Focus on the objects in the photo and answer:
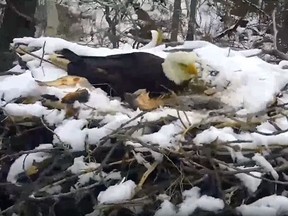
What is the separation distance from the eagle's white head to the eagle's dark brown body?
0.07ft

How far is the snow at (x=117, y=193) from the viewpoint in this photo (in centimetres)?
185

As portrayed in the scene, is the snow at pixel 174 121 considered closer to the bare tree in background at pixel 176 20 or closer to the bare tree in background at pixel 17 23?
the bare tree in background at pixel 17 23

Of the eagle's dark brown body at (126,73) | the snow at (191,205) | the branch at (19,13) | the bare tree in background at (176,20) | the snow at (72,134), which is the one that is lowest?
the bare tree in background at (176,20)

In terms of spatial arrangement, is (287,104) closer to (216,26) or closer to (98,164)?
(98,164)

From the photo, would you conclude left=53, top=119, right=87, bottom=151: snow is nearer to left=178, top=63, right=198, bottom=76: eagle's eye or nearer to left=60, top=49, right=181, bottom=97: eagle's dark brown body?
left=60, top=49, right=181, bottom=97: eagle's dark brown body

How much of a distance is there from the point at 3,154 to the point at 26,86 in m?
0.28

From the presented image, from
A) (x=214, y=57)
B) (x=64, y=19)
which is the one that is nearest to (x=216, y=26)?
(x=64, y=19)

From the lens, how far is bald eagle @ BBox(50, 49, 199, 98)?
7.40 ft

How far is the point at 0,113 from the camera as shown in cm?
215

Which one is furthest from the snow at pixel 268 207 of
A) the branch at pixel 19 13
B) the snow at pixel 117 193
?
the branch at pixel 19 13

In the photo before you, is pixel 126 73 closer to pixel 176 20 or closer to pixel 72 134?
pixel 72 134

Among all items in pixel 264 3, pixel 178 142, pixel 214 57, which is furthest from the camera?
pixel 264 3

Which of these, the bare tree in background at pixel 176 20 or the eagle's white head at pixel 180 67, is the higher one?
the eagle's white head at pixel 180 67

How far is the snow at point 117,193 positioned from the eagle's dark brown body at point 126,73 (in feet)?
1.53
